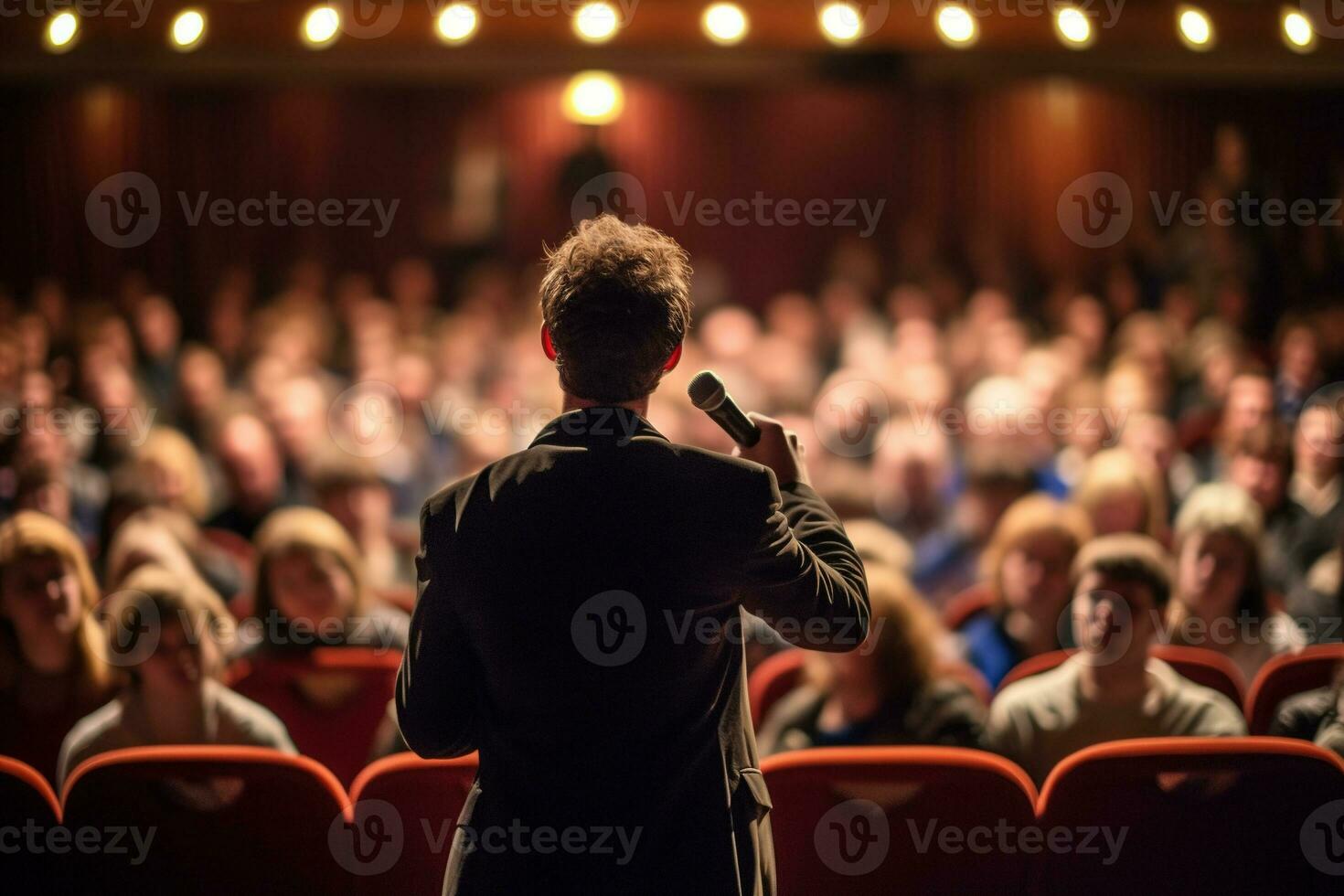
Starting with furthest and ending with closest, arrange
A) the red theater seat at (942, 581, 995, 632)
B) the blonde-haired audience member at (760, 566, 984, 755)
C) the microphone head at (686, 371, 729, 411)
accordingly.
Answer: the red theater seat at (942, 581, 995, 632), the blonde-haired audience member at (760, 566, 984, 755), the microphone head at (686, 371, 729, 411)

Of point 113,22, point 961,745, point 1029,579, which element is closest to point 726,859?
point 961,745

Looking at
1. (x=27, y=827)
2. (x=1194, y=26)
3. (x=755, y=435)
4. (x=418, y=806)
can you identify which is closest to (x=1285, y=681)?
(x=755, y=435)

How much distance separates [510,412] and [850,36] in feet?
8.15

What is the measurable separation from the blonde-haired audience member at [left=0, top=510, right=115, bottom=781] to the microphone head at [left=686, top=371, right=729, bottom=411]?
2.00 m

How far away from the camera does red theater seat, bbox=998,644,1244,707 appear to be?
275 cm

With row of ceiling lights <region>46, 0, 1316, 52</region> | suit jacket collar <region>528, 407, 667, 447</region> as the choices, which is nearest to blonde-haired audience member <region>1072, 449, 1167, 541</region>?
row of ceiling lights <region>46, 0, 1316, 52</region>

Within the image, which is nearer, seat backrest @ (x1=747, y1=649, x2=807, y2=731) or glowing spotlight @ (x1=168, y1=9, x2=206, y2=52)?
seat backrest @ (x1=747, y1=649, x2=807, y2=731)

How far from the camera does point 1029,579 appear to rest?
3.19 metres

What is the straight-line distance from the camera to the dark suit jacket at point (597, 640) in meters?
1.25

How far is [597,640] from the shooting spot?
126 centimetres

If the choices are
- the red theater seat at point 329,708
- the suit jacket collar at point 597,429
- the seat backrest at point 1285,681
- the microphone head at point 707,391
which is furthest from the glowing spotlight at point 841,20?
the suit jacket collar at point 597,429

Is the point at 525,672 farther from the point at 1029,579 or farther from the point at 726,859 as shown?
the point at 1029,579

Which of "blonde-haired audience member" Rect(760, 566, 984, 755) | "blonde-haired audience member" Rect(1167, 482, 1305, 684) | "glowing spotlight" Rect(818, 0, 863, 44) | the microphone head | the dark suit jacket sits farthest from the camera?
"glowing spotlight" Rect(818, 0, 863, 44)

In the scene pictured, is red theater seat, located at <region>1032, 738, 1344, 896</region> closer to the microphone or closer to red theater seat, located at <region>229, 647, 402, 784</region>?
the microphone
